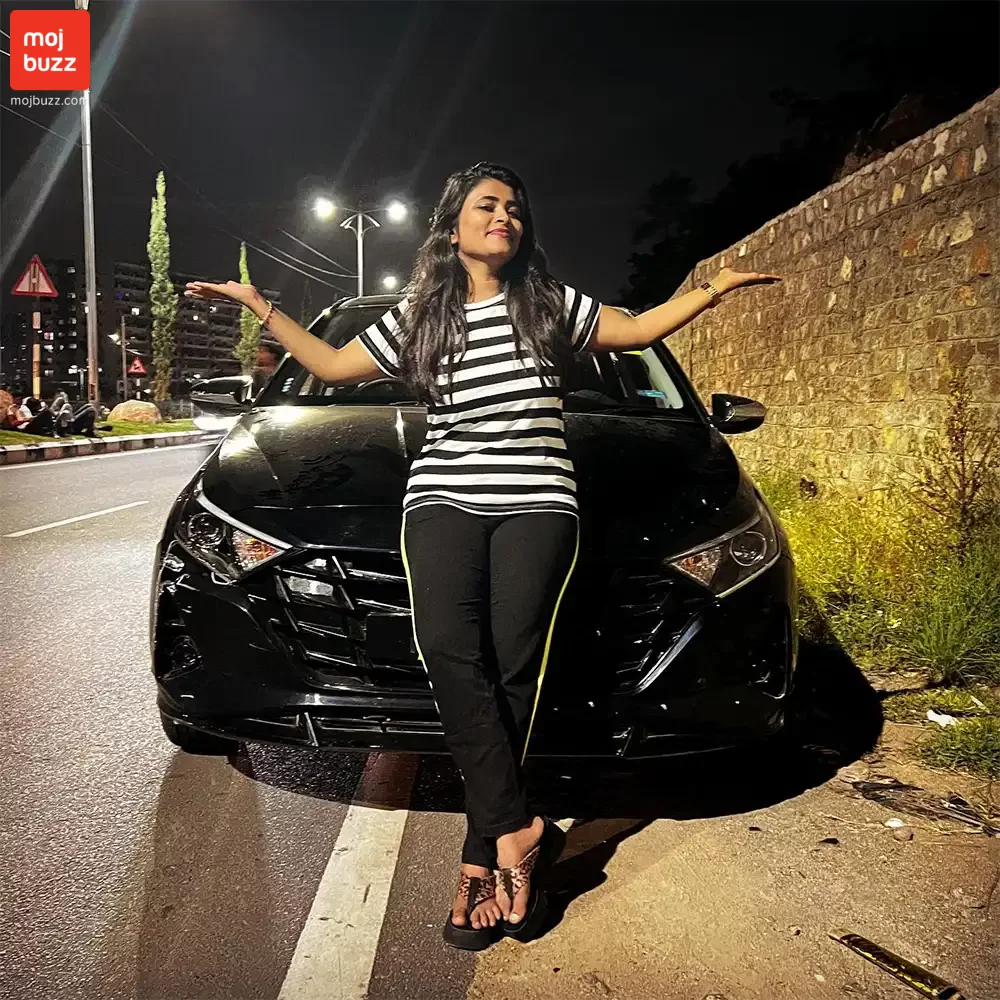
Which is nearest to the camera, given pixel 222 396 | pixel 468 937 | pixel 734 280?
pixel 468 937

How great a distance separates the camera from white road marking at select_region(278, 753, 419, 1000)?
2.24m

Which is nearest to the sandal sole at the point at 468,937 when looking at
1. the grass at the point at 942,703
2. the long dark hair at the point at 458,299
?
the long dark hair at the point at 458,299

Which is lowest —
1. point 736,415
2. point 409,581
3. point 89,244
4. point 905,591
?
point 905,591

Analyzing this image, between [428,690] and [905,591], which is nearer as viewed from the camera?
[428,690]

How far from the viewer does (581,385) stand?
4281 mm

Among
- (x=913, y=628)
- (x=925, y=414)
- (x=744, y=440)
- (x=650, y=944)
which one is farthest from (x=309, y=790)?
(x=744, y=440)

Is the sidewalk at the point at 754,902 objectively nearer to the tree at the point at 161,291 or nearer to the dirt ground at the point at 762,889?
the dirt ground at the point at 762,889

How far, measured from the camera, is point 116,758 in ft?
11.7

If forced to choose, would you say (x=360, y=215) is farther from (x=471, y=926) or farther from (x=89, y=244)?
(x=471, y=926)

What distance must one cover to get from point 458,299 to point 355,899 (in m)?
1.46

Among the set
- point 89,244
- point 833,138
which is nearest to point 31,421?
point 89,244

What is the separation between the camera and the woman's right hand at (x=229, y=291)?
2.78m

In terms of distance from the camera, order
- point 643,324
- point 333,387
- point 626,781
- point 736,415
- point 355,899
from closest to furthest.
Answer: point 355,899 → point 643,324 → point 626,781 → point 333,387 → point 736,415

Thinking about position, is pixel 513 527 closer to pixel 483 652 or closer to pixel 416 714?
pixel 483 652
